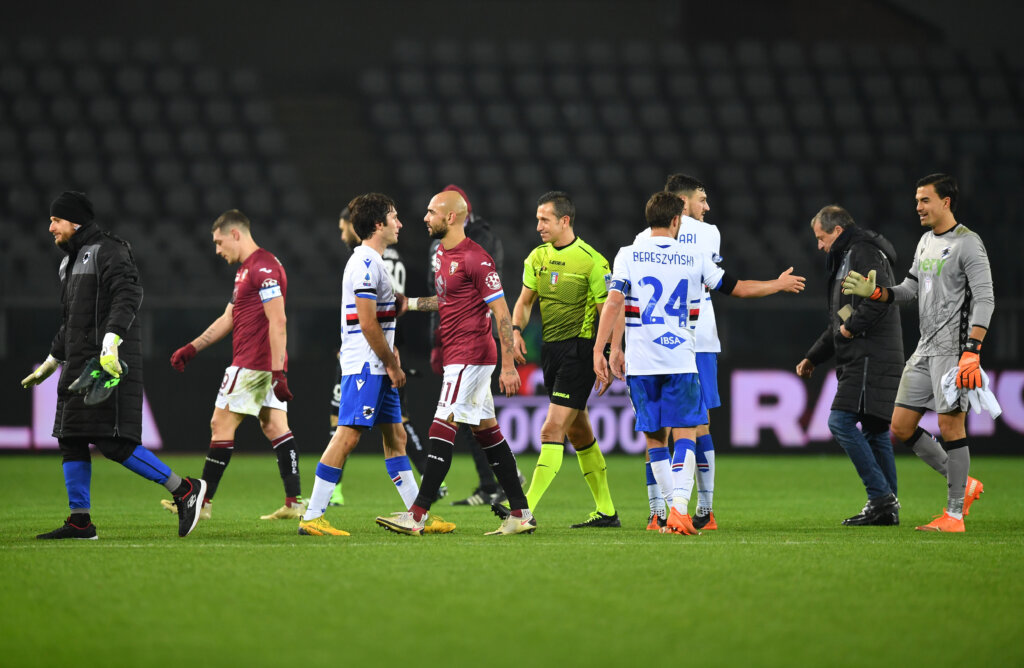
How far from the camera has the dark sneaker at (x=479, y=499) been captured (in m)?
9.33

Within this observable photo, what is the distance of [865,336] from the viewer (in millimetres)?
8047

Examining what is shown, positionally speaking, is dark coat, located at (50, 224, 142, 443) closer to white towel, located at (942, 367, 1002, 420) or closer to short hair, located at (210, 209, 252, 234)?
short hair, located at (210, 209, 252, 234)

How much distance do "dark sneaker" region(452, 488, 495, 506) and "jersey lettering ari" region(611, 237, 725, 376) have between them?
2680mm

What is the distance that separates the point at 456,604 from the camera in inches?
185

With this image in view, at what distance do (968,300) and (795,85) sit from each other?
1631 cm

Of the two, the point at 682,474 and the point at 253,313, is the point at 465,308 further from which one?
the point at 253,313

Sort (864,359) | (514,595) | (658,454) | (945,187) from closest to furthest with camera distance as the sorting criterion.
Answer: (514,595) → (658,454) → (945,187) → (864,359)

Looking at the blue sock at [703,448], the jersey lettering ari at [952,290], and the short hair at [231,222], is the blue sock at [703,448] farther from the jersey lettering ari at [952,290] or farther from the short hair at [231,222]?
the short hair at [231,222]

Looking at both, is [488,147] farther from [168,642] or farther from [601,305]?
[168,642]

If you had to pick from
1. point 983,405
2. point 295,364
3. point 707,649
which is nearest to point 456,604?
point 707,649

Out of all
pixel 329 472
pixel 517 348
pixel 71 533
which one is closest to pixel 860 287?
pixel 517 348

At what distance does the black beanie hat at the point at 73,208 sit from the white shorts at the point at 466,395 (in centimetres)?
229

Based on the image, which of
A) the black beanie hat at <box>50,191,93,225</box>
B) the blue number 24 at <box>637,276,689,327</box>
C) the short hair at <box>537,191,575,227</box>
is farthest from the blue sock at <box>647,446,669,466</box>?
the black beanie hat at <box>50,191,93,225</box>

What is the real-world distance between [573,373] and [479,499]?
2.26 m
